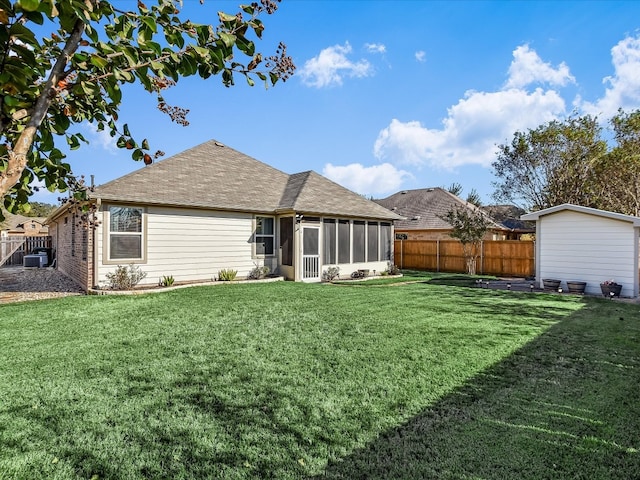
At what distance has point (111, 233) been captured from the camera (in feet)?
35.5

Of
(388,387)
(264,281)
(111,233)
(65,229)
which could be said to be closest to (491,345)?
(388,387)

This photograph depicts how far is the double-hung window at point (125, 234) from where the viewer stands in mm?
10883

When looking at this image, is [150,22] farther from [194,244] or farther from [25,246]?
[25,246]

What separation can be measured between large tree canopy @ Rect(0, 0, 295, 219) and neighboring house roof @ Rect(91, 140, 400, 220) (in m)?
9.66

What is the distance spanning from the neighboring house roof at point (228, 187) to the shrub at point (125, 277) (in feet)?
6.84

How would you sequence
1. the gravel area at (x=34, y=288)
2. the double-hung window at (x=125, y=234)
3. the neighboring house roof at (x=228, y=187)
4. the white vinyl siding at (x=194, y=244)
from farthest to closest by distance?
the neighboring house roof at (x=228, y=187) < the white vinyl siding at (x=194, y=244) < the double-hung window at (x=125, y=234) < the gravel area at (x=34, y=288)

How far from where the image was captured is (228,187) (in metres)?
14.3

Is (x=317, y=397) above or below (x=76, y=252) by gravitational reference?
below

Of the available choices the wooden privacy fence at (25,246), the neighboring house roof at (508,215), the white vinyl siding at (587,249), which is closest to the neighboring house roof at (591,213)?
the white vinyl siding at (587,249)

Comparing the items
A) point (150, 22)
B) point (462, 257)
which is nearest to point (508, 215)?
point (462, 257)

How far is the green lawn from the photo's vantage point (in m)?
2.74

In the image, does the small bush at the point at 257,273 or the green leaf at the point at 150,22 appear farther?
the small bush at the point at 257,273

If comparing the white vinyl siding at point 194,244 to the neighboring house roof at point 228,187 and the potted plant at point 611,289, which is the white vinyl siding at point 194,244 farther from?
the potted plant at point 611,289

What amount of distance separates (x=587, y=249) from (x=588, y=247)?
0.07 m
